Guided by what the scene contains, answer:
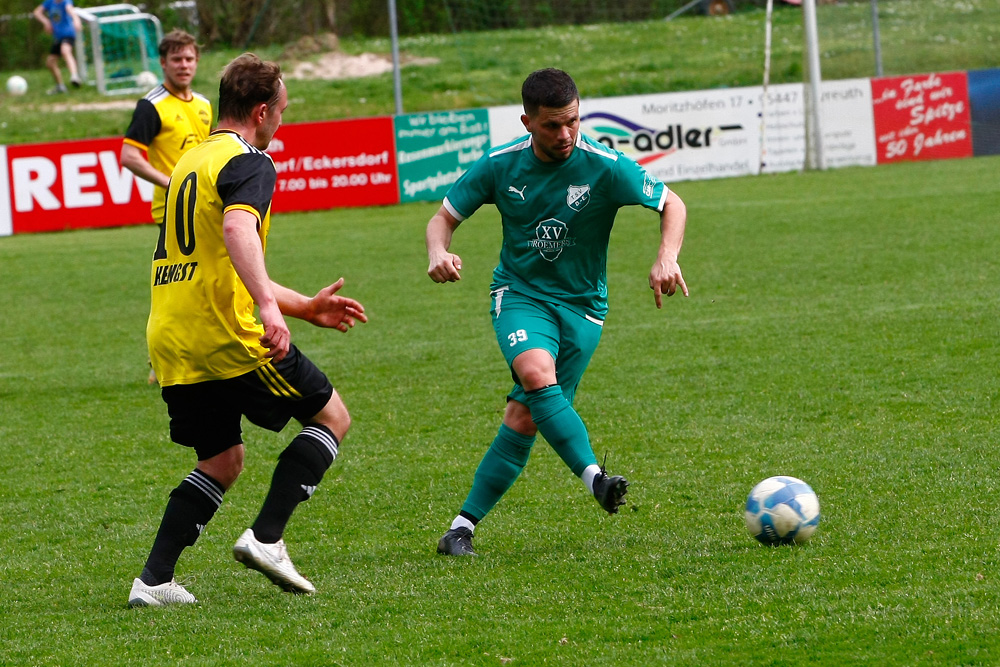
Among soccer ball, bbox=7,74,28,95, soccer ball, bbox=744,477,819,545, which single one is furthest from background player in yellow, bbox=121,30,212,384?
soccer ball, bbox=7,74,28,95

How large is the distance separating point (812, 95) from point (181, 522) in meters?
18.4

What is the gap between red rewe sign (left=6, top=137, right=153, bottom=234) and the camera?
60.6 feet

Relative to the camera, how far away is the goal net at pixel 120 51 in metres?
28.0

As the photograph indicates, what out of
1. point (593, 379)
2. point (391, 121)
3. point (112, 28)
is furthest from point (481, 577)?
point (112, 28)

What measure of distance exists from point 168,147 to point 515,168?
13.3ft

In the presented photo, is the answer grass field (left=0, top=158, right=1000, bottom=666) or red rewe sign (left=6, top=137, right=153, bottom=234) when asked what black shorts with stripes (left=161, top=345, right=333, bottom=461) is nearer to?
grass field (left=0, top=158, right=1000, bottom=666)

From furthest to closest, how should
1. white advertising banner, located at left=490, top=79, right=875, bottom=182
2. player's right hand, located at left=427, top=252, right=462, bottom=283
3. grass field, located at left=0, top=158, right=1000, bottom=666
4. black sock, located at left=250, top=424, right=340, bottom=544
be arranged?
white advertising banner, located at left=490, top=79, right=875, bottom=182 → player's right hand, located at left=427, top=252, right=462, bottom=283 → black sock, located at left=250, top=424, right=340, bottom=544 → grass field, located at left=0, top=158, right=1000, bottom=666

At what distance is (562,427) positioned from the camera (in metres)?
4.45

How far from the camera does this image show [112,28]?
28.3 metres

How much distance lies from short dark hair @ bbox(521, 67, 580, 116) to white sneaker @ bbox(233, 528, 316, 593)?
1.74 m

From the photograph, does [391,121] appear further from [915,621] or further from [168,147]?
[915,621]

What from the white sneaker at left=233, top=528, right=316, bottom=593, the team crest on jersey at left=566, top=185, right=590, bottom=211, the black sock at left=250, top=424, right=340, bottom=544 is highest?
the team crest on jersey at left=566, top=185, right=590, bottom=211

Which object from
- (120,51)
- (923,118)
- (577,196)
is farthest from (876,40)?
(577,196)

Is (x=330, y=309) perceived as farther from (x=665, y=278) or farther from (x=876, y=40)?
(x=876, y=40)
